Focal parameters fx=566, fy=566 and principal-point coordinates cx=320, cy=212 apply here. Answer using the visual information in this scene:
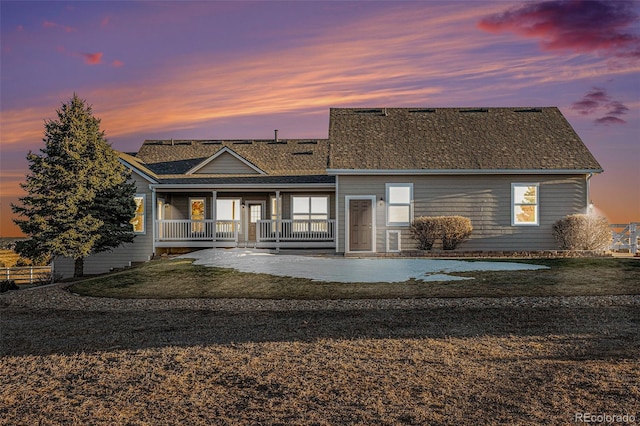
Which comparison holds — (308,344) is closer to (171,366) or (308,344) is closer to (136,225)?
(171,366)

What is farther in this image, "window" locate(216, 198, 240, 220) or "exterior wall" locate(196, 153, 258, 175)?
"window" locate(216, 198, 240, 220)

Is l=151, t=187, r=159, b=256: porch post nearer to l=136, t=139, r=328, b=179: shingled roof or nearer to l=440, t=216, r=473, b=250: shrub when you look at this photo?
l=136, t=139, r=328, b=179: shingled roof

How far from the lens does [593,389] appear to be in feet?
21.1

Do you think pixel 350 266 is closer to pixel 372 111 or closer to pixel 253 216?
pixel 253 216

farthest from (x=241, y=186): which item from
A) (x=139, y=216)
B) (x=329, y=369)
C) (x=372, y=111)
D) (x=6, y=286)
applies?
(x=329, y=369)

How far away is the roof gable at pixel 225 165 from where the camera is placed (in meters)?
27.3

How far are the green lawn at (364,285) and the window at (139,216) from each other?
7.08 metres

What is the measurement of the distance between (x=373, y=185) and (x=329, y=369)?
55.0 feet

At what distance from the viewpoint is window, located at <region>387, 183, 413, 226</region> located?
77.6 feet

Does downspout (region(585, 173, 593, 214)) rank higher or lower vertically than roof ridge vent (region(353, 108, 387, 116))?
lower

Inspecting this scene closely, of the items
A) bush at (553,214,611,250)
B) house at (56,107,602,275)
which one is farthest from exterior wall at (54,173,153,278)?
bush at (553,214,611,250)

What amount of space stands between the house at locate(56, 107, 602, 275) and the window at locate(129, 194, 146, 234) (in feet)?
0.26

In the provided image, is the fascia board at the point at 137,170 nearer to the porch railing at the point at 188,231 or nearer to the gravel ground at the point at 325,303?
the porch railing at the point at 188,231

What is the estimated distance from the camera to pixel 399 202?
77.8ft
